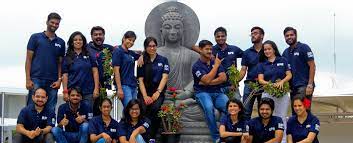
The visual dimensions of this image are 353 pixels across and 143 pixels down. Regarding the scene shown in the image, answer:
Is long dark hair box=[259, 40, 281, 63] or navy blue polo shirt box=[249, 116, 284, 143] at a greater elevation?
long dark hair box=[259, 40, 281, 63]

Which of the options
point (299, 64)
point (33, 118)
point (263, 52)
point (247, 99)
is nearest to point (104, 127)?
point (33, 118)

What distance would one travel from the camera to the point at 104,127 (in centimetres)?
785

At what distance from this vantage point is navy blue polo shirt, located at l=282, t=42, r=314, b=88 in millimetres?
8742

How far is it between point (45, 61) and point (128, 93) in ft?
4.36

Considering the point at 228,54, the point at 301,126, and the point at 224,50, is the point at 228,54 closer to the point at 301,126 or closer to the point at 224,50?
the point at 224,50

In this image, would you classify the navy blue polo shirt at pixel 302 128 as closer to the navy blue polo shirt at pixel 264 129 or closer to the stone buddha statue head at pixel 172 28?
the navy blue polo shirt at pixel 264 129

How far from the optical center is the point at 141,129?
7836 millimetres

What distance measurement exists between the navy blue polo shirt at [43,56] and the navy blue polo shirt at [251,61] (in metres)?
3.05

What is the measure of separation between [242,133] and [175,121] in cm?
134

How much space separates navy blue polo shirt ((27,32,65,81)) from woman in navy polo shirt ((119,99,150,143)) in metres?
1.38

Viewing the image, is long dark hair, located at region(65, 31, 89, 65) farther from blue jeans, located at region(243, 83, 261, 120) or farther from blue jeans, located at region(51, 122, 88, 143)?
blue jeans, located at region(243, 83, 261, 120)

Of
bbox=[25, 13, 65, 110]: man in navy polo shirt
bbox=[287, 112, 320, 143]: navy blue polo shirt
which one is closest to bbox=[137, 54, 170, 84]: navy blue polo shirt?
bbox=[25, 13, 65, 110]: man in navy polo shirt

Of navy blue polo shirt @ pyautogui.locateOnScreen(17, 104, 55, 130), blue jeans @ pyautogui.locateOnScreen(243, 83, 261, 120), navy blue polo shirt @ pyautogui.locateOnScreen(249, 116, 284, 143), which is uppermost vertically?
blue jeans @ pyautogui.locateOnScreen(243, 83, 261, 120)

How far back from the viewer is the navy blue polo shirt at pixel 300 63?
8.74m
